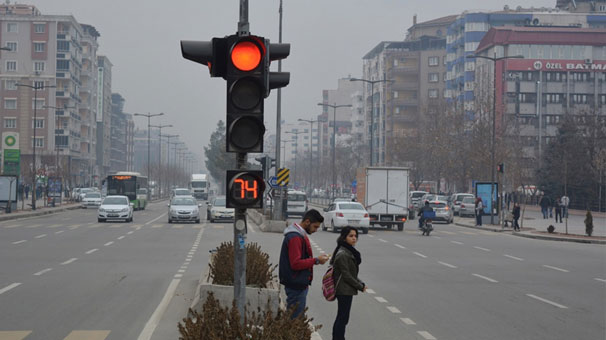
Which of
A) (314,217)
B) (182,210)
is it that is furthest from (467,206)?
(314,217)

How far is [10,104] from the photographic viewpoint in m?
121

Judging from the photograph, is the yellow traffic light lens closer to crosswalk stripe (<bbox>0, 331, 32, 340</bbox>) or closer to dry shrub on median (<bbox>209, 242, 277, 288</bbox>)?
crosswalk stripe (<bbox>0, 331, 32, 340</bbox>)

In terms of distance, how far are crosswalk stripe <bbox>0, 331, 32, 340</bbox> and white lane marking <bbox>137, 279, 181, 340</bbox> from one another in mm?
1496

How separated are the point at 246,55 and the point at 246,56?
0.04 ft

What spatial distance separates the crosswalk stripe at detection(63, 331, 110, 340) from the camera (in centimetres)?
1130

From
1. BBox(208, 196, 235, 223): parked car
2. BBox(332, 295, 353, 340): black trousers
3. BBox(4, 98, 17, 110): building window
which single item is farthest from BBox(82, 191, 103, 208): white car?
BBox(332, 295, 353, 340): black trousers

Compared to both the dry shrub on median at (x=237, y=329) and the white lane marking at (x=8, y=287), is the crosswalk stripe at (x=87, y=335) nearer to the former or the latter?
the dry shrub on median at (x=237, y=329)

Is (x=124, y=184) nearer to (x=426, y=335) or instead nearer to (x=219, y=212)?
(x=219, y=212)

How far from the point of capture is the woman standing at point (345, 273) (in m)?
9.71

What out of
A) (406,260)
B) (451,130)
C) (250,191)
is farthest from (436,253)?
(451,130)

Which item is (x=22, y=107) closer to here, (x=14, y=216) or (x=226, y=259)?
(x=14, y=216)

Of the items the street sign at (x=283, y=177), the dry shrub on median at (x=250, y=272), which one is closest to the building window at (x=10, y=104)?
the street sign at (x=283, y=177)

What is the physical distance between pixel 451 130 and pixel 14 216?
4990 centimetres

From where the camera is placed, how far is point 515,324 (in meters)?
13.1
